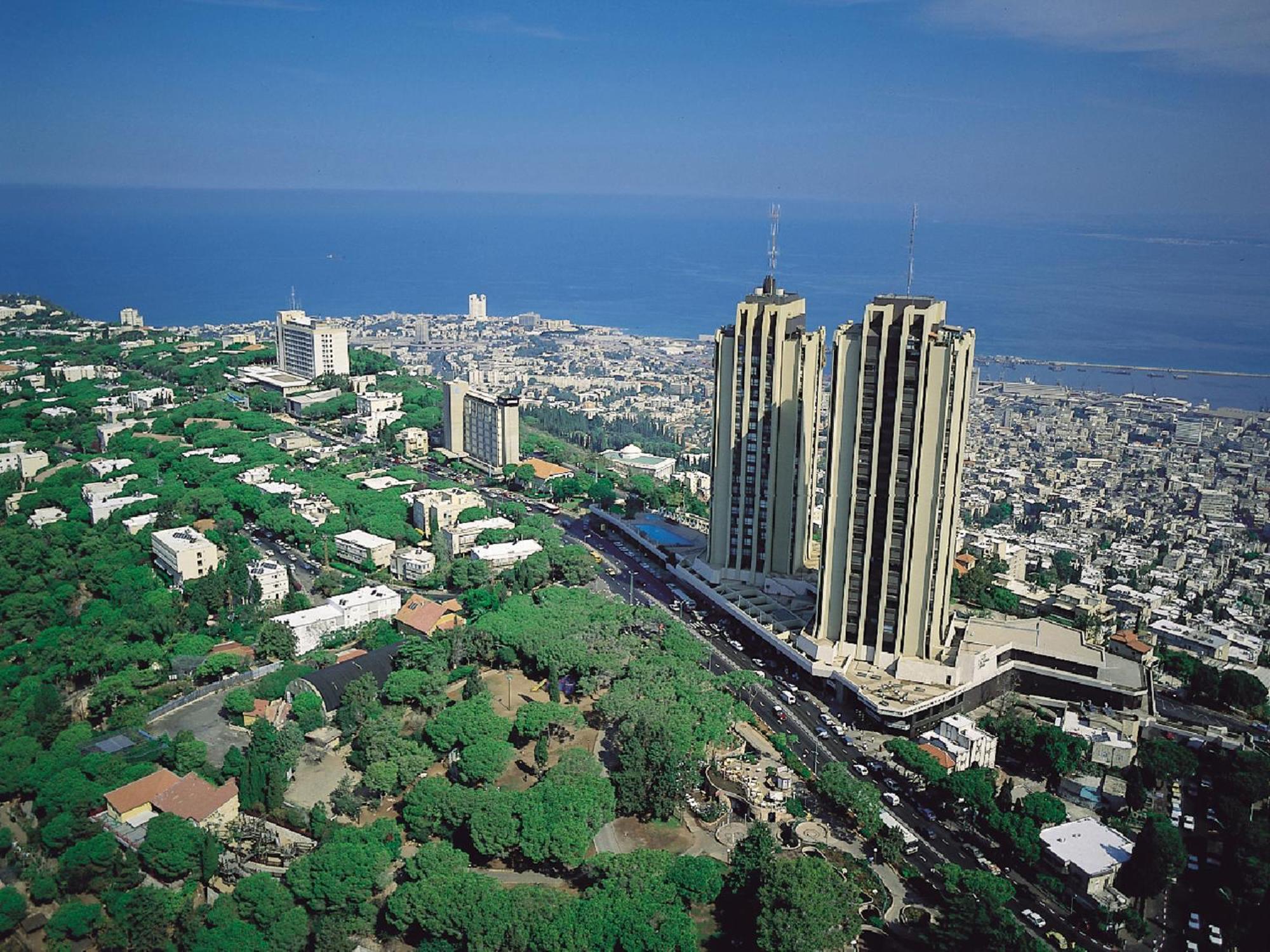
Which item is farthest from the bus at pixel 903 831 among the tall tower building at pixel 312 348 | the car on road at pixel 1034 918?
the tall tower building at pixel 312 348

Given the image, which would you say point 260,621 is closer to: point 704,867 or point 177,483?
point 177,483

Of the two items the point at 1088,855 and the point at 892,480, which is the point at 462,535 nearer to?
the point at 892,480

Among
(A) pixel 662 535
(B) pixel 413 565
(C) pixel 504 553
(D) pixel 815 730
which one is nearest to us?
(D) pixel 815 730

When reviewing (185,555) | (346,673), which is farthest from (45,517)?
(346,673)

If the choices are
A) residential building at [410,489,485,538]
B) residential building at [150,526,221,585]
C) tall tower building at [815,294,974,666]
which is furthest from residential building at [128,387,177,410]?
tall tower building at [815,294,974,666]

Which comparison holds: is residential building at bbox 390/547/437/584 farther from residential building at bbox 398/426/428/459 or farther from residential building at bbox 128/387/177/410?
residential building at bbox 128/387/177/410

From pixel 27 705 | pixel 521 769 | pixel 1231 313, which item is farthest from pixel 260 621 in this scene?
pixel 1231 313
